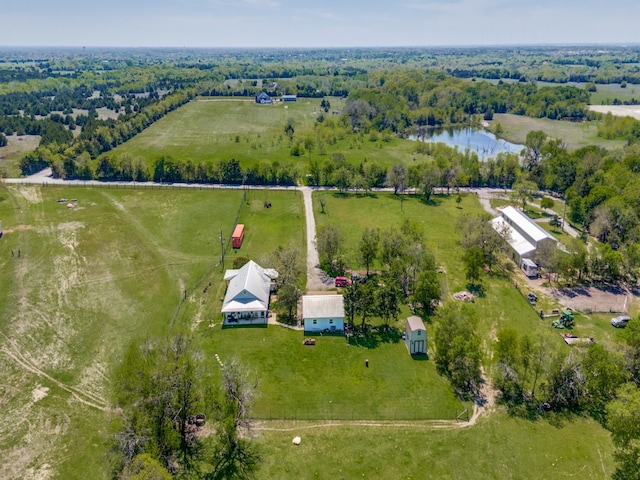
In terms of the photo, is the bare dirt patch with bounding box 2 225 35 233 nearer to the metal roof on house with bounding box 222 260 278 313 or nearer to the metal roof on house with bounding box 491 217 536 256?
the metal roof on house with bounding box 222 260 278 313

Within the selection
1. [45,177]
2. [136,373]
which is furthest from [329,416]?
[45,177]

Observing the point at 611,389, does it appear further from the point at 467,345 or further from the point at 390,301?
the point at 390,301

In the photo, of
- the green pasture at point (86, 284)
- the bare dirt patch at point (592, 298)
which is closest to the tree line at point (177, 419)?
the green pasture at point (86, 284)

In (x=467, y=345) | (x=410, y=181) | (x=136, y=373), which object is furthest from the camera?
(x=410, y=181)

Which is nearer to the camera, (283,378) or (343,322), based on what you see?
(283,378)

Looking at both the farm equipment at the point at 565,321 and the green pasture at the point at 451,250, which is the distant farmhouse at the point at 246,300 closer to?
the green pasture at the point at 451,250

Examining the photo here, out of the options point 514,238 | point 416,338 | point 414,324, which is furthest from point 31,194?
point 514,238

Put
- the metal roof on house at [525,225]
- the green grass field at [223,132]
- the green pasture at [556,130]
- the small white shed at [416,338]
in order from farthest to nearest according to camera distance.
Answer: the green pasture at [556,130]
the green grass field at [223,132]
the metal roof on house at [525,225]
the small white shed at [416,338]
